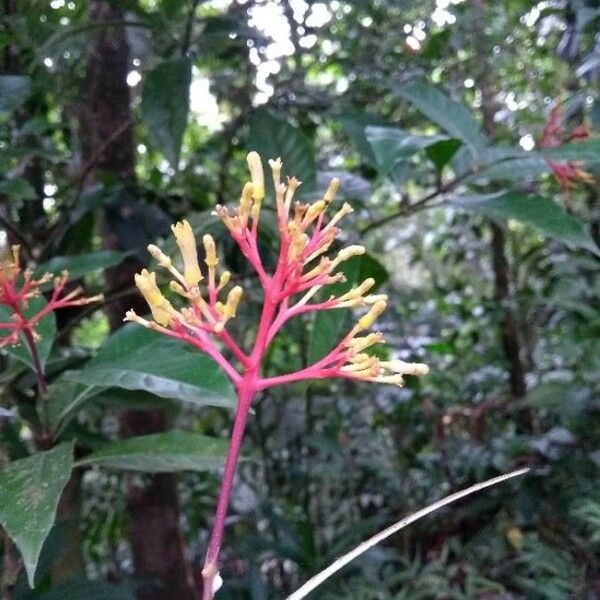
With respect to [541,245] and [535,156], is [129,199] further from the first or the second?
[541,245]

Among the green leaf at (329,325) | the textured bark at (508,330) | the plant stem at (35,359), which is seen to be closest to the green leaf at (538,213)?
the green leaf at (329,325)

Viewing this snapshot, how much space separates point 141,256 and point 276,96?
371 millimetres

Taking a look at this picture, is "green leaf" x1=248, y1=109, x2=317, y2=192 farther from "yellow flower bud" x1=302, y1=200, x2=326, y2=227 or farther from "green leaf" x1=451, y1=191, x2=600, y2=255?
"yellow flower bud" x1=302, y1=200, x2=326, y2=227

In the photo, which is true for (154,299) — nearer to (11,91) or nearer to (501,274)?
(11,91)

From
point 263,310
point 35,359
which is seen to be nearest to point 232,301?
point 263,310

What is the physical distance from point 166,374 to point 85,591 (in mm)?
330

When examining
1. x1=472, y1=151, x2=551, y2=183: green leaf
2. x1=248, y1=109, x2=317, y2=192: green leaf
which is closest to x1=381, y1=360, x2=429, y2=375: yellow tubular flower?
x1=472, y1=151, x2=551, y2=183: green leaf

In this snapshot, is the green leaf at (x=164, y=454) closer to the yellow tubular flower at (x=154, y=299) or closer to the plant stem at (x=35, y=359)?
the plant stem at (x=35, y=359)

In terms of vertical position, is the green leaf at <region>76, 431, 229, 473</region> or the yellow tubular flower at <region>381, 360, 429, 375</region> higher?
the yellow tubular flower at <region>381, 360, 429, 375</region>

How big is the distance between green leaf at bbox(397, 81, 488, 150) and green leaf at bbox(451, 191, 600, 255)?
7cm

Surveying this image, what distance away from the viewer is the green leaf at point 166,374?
0.54 metres

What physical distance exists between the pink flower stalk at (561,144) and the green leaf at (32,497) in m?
0.60

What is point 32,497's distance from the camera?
50 centimetres

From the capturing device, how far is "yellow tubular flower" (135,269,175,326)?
38cm
